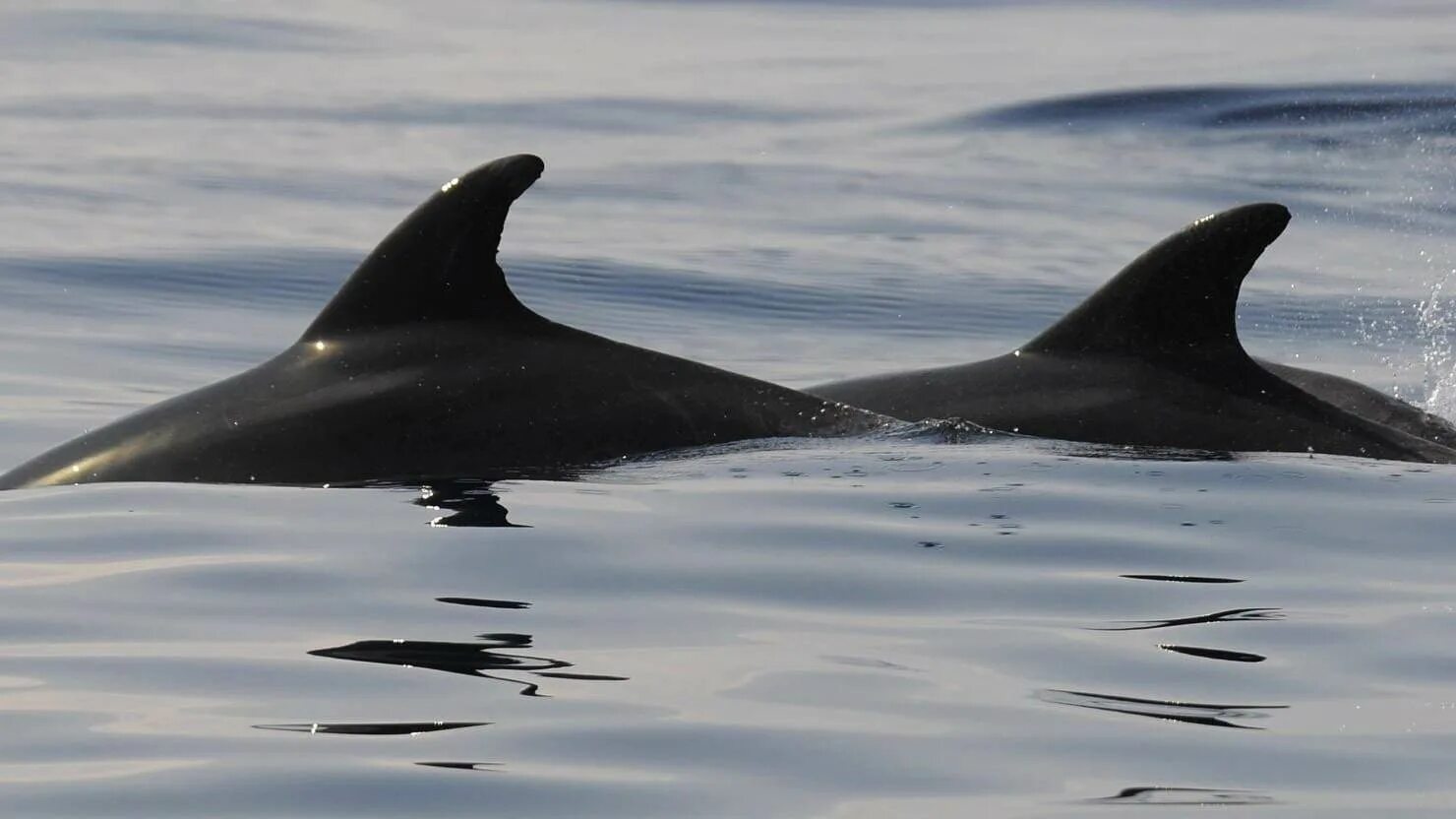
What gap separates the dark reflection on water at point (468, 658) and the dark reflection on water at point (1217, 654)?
1.57 metres

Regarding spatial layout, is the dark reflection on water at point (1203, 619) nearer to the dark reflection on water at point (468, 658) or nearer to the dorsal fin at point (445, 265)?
the dark reflection on water at point (468, 658)

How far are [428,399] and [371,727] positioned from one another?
3.97 m

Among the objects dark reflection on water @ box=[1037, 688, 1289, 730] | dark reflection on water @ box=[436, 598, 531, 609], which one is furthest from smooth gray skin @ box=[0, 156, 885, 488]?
dark reflection on water @ box=[1037, 688, 1289, 730]

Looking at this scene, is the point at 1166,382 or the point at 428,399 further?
the point at 1166,382

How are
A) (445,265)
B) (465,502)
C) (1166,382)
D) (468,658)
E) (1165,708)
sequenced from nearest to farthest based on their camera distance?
1. (1165,708)
2. (468,658)
3. (465,502)
4. (445,265)
5. (1166,382)

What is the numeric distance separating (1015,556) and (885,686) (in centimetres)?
209

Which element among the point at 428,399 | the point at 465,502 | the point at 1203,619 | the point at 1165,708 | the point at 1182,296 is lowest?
the point at 1165,708

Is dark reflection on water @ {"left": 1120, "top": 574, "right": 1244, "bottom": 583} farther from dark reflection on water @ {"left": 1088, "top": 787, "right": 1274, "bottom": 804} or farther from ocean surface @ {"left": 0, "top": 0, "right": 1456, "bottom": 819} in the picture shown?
dark reflection on water @ {"left": 1088, "top": 787, "right": 1274, "bottom": 804}

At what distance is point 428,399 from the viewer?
32.9ft

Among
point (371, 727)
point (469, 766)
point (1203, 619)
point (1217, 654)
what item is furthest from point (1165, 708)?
point (371, 727)

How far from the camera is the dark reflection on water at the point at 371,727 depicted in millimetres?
6113

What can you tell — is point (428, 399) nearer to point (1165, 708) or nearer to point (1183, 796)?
point (1165, 708)

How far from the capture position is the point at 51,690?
6660mm

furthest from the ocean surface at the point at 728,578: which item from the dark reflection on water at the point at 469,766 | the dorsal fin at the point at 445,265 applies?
the dorsal fin at the point at 445,265
